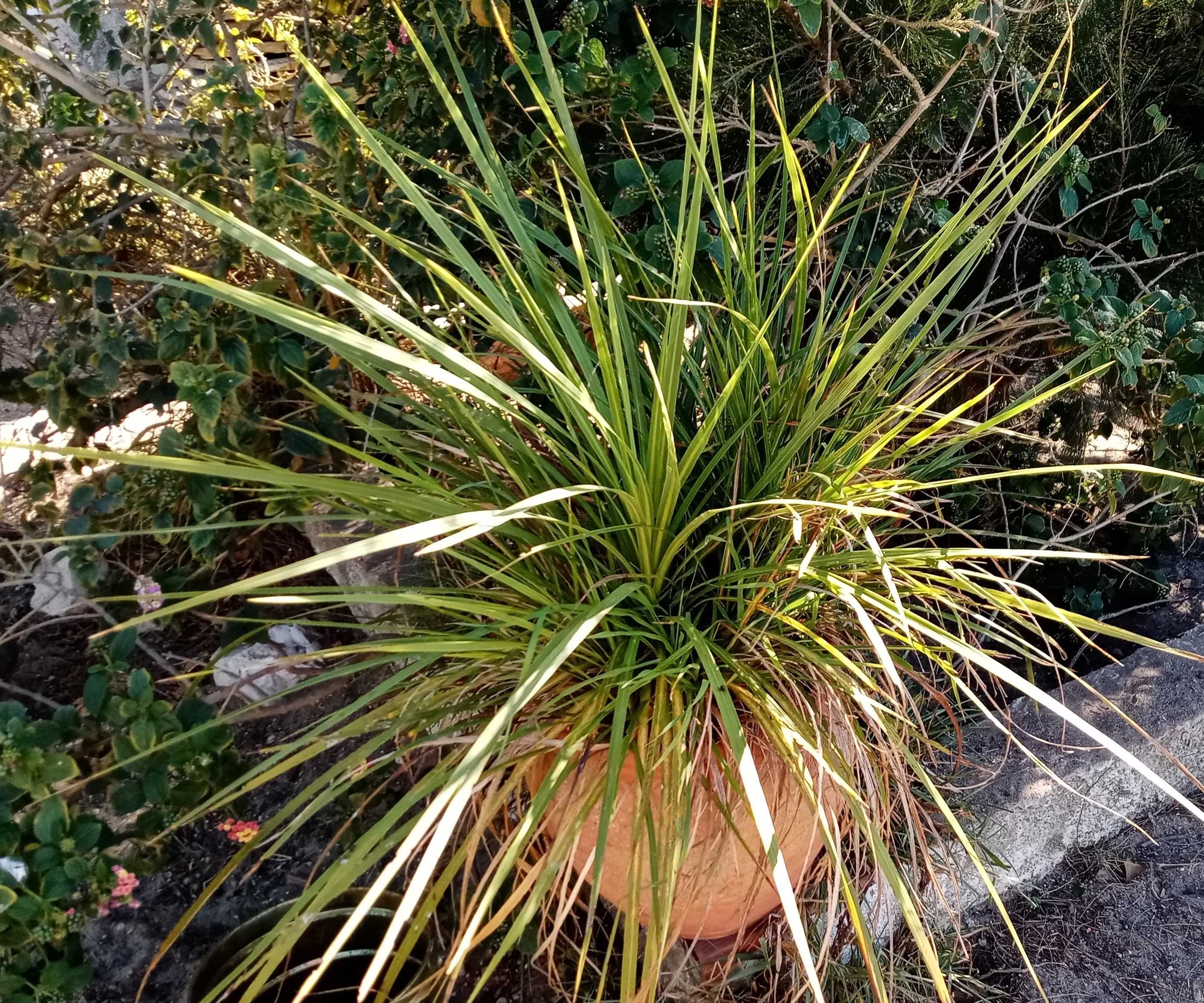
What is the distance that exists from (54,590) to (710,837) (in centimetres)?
146

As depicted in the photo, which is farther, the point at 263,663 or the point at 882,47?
the point at 263,663

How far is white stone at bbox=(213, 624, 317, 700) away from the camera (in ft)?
5.41

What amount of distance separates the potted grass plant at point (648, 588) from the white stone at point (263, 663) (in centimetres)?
55

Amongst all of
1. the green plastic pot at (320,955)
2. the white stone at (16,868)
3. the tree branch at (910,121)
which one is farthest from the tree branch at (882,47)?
the white stone at (16,868)

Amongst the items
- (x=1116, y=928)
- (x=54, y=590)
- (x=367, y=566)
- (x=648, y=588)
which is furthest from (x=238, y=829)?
(x=1116, y=928)

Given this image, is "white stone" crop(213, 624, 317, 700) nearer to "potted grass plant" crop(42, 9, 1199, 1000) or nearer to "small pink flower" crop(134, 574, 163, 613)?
"small pink flower" crop(134, 574, 163, 613)

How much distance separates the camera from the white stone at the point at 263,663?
1.65 m

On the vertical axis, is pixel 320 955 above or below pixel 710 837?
below

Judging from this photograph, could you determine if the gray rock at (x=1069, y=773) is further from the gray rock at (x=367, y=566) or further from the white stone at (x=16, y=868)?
the white stone at (x=16, y=868)

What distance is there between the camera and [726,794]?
3.00ft

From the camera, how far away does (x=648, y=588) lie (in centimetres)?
98

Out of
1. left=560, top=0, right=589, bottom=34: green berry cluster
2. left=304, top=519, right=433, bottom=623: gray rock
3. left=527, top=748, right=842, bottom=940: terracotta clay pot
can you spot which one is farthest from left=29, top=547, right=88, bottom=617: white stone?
left=560, top=0, right=589, bottom=34: green berry cluster

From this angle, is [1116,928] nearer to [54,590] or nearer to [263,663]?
[263,663]

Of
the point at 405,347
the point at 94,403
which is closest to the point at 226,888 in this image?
the point at 94,403
